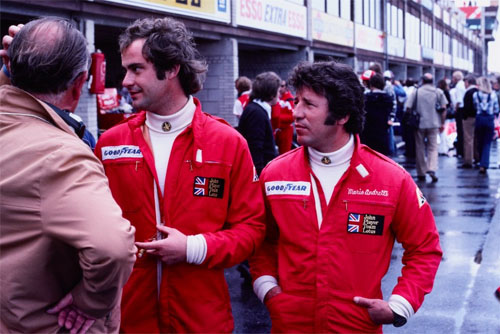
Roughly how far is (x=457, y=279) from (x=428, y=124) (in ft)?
22.2

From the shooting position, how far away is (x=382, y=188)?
9.66 feet

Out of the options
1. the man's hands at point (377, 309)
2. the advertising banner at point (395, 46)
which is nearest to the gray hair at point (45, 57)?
the man's hands at point (377, 309)

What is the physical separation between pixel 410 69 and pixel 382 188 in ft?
154

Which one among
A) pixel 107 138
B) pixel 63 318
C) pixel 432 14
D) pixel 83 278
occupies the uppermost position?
pixel 432 14

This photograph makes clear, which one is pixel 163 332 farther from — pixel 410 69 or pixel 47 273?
pixel 410 69

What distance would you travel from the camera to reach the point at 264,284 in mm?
3004

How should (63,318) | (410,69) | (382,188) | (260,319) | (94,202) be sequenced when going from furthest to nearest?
(410,69) < (260,319) < (382,188) < (63,318) < (94,202)

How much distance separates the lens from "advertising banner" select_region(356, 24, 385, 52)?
29.4 meters

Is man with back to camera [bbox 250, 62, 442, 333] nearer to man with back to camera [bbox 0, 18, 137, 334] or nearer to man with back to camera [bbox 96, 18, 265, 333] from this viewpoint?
man with back to camera [bbox 96, 18, 265, 333]

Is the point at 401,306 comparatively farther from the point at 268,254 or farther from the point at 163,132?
the point at 163,132

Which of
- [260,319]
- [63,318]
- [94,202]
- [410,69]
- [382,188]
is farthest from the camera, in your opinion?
[410,69]

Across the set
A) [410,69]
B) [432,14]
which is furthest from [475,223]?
[432,14]

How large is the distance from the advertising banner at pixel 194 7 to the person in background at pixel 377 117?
461 centimetres

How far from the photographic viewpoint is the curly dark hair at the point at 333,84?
2.99 m
